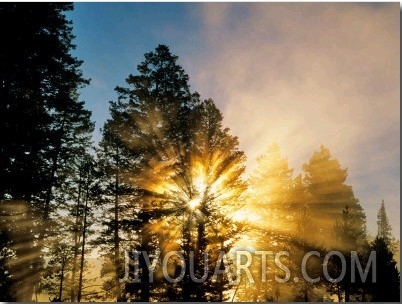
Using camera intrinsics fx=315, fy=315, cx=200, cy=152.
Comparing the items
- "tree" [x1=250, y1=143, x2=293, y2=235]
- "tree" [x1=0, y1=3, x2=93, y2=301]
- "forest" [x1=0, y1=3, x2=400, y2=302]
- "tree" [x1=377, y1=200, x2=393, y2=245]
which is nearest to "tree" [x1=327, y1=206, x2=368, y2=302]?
"forest" [x1=0, y1=3, x2=400, y2=302]

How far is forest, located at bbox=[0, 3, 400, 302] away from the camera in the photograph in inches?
586

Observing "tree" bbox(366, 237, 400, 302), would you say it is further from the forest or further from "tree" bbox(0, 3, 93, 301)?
"tree" bbox(0, 3, 93, 301)

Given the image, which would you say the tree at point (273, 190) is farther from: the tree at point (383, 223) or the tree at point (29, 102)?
the tree at point (383, 223)

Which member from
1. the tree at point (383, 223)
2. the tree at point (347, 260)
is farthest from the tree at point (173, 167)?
the tree at point (383, 223)

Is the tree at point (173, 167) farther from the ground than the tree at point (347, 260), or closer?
farther from the ground

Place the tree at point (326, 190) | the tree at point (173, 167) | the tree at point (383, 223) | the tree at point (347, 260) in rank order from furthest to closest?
the tree at point (383, 223), the tree at point (326, 190), the tree at point (347, 260), the tree at point (173, 167)

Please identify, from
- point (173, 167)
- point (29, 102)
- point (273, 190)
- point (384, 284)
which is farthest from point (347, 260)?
point (29, 102)

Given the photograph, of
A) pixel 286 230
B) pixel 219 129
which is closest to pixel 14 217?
pixel 219 129

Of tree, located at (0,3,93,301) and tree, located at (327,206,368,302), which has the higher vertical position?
tree, located at (0,3,93,301)

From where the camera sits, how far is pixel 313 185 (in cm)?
3369

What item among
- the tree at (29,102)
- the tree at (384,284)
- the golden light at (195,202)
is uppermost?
the tree at (29,102)

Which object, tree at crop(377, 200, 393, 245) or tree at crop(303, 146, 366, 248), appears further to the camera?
tree at crop(377, 200, 393, 245)

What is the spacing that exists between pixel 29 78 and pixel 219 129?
38.2ft

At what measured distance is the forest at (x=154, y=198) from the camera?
14.9 metres
